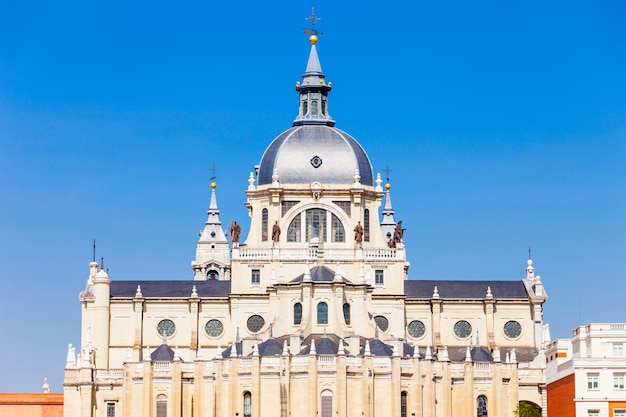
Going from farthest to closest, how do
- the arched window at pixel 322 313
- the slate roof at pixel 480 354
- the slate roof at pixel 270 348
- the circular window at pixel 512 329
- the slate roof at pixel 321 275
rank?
the circular window at pixel 512 329, the slate roof at pixel 321 275, the slate roof at pixel 480 354, the arched window at pixel 322 313, the slate roof at pixel 270 348

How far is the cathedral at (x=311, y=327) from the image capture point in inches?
6959

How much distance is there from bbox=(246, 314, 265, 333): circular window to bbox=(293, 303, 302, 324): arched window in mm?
5665

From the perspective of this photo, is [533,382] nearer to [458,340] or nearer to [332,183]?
[458,340]

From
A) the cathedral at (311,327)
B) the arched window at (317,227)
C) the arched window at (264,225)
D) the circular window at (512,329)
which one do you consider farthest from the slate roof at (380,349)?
the arched window at (264,225)

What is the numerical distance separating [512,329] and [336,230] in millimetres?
19196

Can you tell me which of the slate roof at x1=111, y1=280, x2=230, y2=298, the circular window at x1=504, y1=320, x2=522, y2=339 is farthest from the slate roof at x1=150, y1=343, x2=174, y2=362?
the circular window at x1=504, y1=320, x2=522, y2=339

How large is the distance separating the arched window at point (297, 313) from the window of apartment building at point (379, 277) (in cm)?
978

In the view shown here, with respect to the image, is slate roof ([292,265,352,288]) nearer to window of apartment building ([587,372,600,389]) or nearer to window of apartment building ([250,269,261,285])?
window of apartment building ([250,269,261,285])

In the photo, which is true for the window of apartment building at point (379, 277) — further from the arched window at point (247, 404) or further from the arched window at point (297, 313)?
A: the arched window at point (247, 404)

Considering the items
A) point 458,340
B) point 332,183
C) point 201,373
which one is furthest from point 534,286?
point 201,373

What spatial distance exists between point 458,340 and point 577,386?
119 ft

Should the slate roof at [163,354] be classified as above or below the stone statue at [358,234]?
below

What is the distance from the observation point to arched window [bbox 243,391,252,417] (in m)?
177

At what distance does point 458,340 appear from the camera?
19450cm
